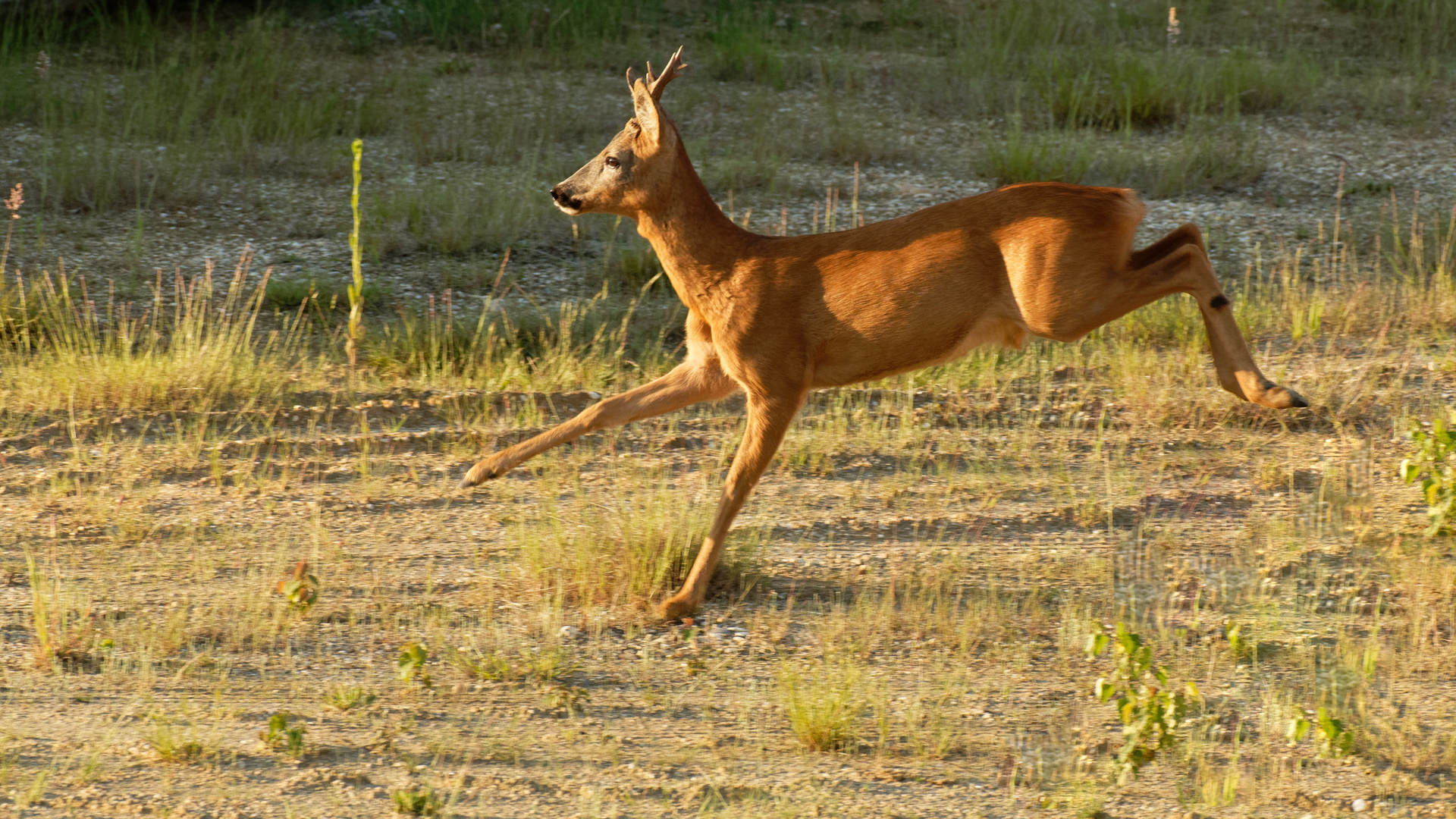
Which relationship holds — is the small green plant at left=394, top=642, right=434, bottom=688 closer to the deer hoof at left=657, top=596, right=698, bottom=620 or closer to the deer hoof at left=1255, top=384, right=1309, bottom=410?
the deer hoof at left=657, top=596, right=698, bottom=620

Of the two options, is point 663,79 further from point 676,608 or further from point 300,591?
point 300,591

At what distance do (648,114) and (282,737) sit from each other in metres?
2.35

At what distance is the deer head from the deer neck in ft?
0.15

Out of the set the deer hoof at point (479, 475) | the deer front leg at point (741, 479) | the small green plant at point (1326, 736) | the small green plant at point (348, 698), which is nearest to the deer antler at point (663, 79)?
the deer front leg at point (741, 479)

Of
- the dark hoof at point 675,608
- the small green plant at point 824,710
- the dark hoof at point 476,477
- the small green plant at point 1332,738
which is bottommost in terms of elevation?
the dark hoof at point 675,608

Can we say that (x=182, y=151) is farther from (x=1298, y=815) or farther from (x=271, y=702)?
(x=1298, y=815)

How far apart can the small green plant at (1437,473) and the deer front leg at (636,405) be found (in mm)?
2513

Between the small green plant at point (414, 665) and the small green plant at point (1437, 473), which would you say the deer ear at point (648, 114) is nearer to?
the small green plant at point (414, 665)

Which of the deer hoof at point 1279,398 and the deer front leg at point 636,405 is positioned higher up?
the deer hoof at point 1279,398

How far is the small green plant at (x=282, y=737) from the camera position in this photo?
4117 mm

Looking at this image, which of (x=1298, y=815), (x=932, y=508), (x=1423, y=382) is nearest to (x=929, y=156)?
(x=1423, y=382)

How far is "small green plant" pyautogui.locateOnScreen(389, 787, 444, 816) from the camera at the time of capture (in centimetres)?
385

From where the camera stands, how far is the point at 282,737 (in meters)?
4.21

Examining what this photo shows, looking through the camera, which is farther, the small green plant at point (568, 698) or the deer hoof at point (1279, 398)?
the deer hoof at point (1279, 398)
